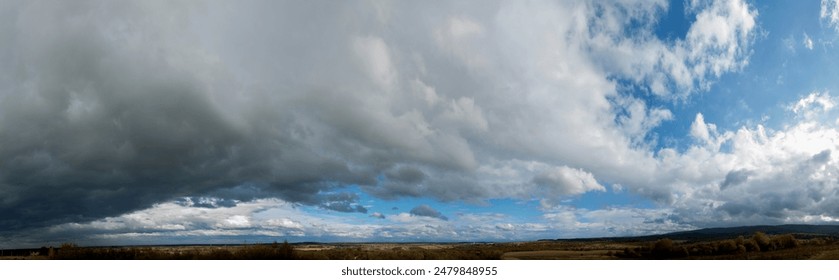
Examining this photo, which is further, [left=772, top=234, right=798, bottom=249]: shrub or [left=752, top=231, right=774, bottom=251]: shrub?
[left=772, top=234, right=798, bottom=249]: shrub

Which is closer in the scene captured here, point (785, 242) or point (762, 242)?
point (762, 242)

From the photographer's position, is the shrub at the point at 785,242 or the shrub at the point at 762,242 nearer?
the shrub at the point at 762,242
